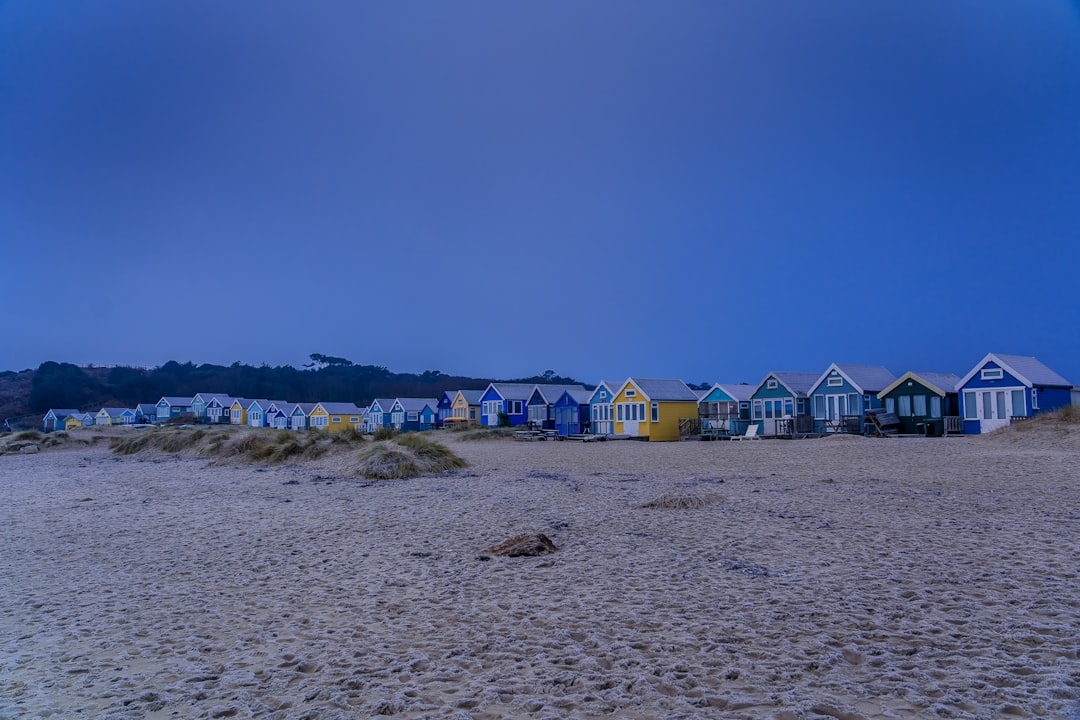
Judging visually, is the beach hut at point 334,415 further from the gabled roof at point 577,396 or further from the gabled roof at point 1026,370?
the gabled roof at point 1026,370

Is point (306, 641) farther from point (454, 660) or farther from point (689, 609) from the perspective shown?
point (689, 609)

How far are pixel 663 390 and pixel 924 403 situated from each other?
13133 mm

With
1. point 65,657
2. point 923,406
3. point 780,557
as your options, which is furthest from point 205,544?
point 923,406

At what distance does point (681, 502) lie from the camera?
34.2 feet

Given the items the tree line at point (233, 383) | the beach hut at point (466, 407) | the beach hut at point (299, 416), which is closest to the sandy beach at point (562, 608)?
the beach hut at point (466, 407)

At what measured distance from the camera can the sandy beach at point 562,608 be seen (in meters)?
3.73

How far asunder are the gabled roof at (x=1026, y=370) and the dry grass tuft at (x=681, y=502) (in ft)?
74.4

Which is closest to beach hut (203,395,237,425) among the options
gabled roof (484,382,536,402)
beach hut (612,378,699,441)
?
gabled roof (484,382,536,402)

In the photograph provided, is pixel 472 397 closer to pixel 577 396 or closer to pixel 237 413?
pixel 577 396

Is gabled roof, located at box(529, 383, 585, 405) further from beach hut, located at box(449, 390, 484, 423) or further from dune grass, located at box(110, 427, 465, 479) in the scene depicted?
dune grass, located at box(110, 427, 465, 479)

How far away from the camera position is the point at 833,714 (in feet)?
11.0

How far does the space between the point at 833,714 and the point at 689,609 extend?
1.89 metres

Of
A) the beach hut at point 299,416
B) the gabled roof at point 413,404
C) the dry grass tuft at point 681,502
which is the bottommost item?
the dry grass tuft at point 681,502

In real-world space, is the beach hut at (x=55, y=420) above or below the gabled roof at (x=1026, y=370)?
below
